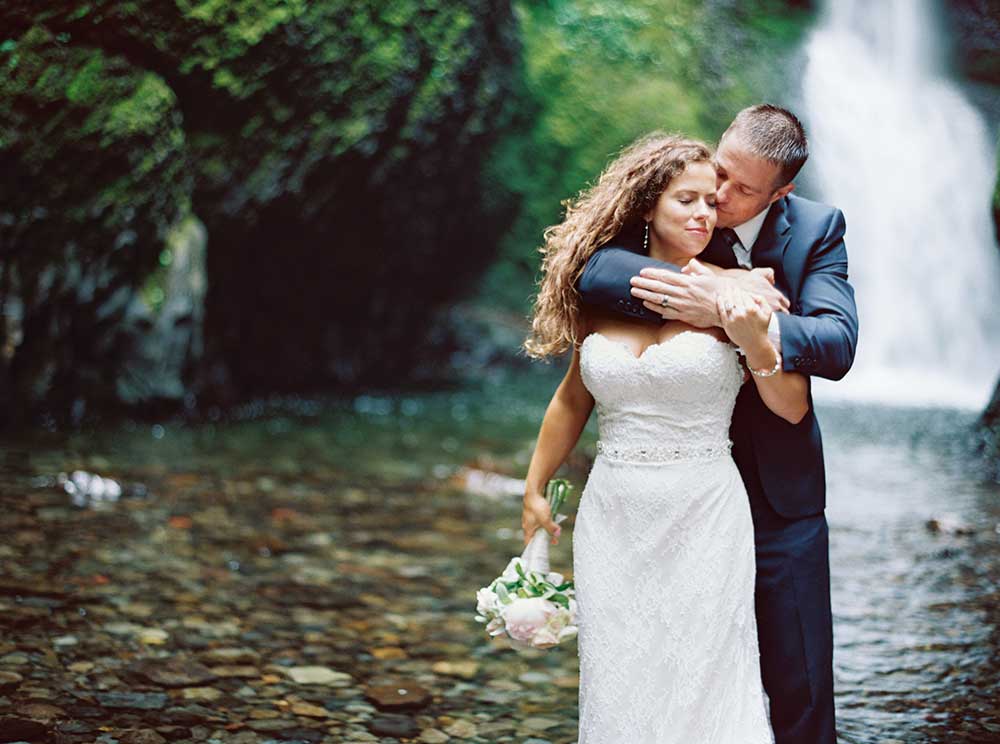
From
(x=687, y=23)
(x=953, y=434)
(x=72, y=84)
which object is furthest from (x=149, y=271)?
(x=687, y=23)

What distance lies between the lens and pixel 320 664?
172 inches

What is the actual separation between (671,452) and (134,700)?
223 cm

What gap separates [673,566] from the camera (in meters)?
2.79

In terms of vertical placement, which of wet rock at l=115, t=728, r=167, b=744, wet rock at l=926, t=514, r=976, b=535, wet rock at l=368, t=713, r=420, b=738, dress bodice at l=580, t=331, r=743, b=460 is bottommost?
wet rock at l=368, t=713, r=420, b=738

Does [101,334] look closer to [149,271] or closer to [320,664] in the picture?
[149,271]

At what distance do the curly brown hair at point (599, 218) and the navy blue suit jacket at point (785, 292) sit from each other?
0.27 ft

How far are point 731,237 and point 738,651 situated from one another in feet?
3.67

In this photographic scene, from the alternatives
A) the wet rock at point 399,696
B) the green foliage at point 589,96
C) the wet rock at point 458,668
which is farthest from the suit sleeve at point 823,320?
the green foliage at point 589,96

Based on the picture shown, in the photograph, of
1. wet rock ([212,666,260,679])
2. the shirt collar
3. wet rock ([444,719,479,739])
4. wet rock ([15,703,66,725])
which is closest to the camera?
the shirt collar

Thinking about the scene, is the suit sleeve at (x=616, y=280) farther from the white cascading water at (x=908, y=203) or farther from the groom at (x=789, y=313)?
the white cascading water at (x=908, y=203)

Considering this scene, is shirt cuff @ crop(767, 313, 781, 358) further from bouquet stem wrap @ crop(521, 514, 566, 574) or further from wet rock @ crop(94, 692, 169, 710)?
wet rock @ crop(94, 692, 169, 710)

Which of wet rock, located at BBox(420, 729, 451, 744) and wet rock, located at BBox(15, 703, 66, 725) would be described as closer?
wet rock, located at BBox(15, 703, 66, 725)

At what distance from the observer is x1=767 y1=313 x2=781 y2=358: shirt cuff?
2.63 m

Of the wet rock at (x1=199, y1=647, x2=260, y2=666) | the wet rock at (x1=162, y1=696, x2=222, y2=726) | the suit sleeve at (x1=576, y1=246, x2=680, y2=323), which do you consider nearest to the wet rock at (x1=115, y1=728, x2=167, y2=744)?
the wet rock at (x1=162, y1=696, x2=222, y2=726)
